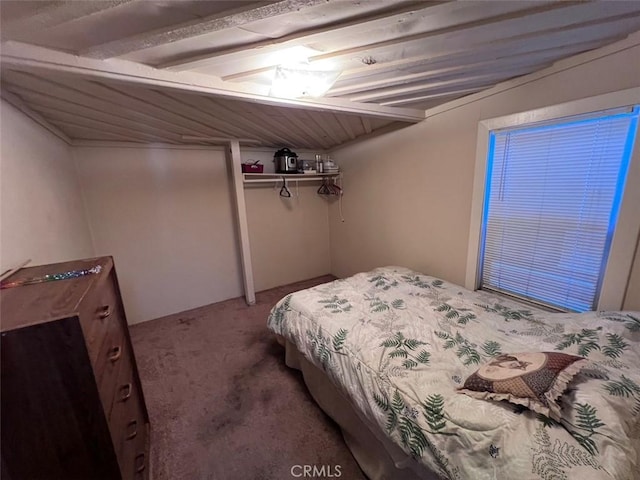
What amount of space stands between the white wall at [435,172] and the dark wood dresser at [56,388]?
2471mm

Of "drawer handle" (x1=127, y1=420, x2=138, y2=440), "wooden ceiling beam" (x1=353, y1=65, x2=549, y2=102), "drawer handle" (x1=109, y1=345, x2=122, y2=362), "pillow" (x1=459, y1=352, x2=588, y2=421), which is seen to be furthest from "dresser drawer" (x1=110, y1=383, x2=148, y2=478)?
"wooden ceiling beam" (x1=353, y1=65, x2=549, y2=102)

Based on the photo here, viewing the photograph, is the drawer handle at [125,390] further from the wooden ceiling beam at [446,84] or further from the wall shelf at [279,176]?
the wall shelf at [279,176]

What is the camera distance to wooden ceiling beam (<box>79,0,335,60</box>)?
0.84m

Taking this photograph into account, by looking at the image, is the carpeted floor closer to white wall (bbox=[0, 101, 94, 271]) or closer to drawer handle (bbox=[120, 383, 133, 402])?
drawer handle (bbox=[120, 383, 133, 402])

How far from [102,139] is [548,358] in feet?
12.3

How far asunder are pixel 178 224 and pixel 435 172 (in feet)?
9.69

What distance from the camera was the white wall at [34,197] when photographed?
1230mm

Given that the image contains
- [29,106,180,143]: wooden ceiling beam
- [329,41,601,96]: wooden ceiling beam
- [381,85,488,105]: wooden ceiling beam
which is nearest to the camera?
[329,41,601,96]: wooden ceiling beam

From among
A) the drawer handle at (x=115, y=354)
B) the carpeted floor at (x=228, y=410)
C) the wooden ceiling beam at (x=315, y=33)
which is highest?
the wooden ceiling beam at (x=315, y=33)

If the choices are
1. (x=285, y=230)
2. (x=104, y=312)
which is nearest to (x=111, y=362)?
(x=104, y=312)

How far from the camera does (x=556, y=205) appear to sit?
5.36ft

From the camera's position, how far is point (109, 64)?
1164 millimetres

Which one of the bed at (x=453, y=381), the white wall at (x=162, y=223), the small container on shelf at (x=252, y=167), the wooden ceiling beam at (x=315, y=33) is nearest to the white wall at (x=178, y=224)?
the white wall at (x=162, y=223)

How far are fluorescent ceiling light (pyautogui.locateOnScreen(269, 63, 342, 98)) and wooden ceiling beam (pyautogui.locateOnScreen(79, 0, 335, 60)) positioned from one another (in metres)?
0.40
